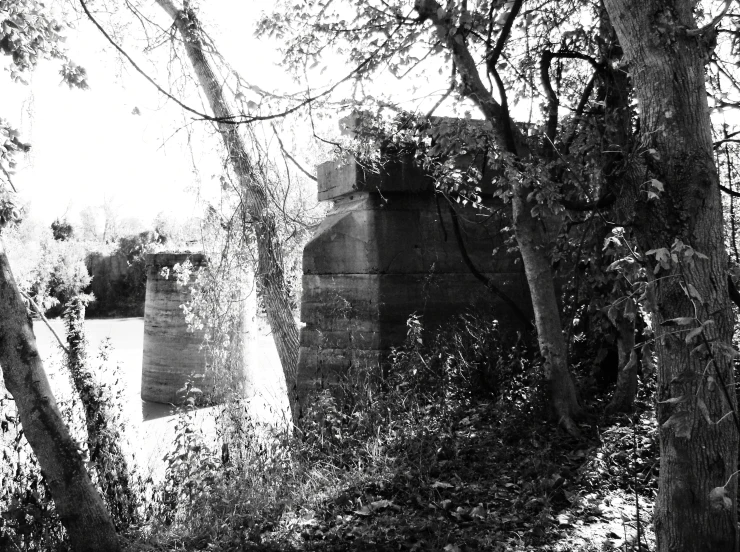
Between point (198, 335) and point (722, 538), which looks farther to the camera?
point (198, 335)

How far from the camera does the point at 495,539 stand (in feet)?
11.0

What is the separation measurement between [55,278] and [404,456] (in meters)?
45.3

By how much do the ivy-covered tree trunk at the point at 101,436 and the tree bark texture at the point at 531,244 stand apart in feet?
10.7

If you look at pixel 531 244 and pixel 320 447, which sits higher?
pixel 531 244

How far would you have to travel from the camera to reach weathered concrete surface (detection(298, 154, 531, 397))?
588cm

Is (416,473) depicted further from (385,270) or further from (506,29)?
(506,29)

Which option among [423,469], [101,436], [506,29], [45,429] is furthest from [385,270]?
[45,429]

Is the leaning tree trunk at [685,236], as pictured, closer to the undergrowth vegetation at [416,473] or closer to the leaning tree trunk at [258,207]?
the undergrowth vegetation at [416,473]

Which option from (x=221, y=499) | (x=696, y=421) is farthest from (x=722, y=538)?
(x=221, y=499)

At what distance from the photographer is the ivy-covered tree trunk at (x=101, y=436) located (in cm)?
512

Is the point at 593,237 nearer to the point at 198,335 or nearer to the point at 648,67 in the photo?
the point at 648,67

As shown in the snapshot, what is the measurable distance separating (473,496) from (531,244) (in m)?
1.71

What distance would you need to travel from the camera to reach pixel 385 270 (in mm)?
5887

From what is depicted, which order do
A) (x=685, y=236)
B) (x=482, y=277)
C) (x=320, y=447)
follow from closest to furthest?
(x=685, y=236) → (x=320, y=447) → (x=482, y=277)
